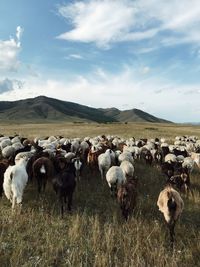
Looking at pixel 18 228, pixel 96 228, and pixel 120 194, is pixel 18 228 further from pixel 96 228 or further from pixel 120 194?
pixel 120 194

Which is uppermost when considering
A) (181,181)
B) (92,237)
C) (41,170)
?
(41,170)

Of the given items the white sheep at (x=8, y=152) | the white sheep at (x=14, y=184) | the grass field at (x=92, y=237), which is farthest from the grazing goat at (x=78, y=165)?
the white sheep at (x=8, y=152)

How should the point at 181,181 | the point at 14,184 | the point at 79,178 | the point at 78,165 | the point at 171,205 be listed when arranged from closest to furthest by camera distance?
the point at 171,205, the point at 14,184, the point at 181,181, the point at 78,165, the point at 79,178

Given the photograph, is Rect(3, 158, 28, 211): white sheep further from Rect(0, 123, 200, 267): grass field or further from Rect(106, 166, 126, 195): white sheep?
Rect(106, 166, 126, 195): white sheep

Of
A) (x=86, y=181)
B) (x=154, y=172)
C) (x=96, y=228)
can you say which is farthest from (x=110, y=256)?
(x=154, y=172)

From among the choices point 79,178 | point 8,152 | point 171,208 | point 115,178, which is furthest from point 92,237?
point 8,152

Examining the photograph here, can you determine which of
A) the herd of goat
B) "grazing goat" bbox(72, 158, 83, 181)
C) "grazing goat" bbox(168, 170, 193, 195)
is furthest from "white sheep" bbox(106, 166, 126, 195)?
"grazing goat" bbox(168, 170, 193, 195)

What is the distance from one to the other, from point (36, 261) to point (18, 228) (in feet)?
7.35

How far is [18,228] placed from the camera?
9938mm

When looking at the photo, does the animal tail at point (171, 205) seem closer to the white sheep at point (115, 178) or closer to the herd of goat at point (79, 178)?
the herd of goat at point (79, 178)

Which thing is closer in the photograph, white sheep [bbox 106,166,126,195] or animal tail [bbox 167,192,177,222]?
animal tail [bbox 167,192,177,222]

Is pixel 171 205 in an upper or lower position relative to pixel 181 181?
upper

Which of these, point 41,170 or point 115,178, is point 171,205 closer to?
point 115,178

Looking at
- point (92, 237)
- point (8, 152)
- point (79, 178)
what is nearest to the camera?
point (92, 237)
